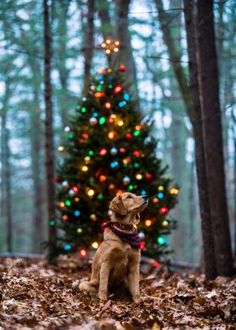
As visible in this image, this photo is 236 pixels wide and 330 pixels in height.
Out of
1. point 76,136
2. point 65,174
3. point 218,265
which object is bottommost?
point 218,265

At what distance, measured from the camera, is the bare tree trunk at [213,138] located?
9.86m

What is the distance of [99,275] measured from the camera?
6812 mm

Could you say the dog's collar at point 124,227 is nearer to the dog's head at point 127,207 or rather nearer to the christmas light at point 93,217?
the dog's head at point 127,207

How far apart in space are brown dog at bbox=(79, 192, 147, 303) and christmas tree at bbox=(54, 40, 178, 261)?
3990 millimetres

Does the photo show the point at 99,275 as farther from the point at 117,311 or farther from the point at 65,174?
the point at 65,174

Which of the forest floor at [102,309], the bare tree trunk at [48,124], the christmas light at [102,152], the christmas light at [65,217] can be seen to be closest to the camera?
the forest floor at [102,309]

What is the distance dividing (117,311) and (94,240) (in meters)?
5.34

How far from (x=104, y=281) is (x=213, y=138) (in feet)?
14.8

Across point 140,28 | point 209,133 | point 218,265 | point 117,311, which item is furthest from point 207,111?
point 140,28

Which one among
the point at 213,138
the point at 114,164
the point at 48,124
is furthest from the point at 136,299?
the point at 48,124

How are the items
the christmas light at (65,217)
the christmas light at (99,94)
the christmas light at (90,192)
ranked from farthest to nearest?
the christmas light at (99,94)
the christmas light at (65,217)
the christmas light at (90,192)

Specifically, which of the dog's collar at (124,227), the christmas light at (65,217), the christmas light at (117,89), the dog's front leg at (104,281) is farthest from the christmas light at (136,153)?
the dog's front leg at (104,281)

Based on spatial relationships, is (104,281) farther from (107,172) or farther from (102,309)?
(107,172)

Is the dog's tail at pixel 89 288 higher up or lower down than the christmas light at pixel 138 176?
lower down
